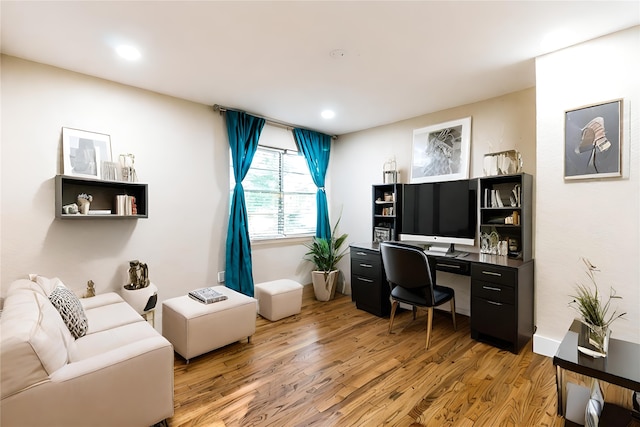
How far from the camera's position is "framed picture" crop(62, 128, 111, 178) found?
2496 mm

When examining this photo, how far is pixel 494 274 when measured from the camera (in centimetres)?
260

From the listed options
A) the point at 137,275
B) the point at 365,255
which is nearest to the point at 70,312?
the point at 137,275

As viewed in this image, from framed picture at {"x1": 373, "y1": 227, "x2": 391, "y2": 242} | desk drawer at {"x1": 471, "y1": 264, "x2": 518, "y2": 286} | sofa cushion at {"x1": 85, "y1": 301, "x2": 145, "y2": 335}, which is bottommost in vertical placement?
sofa cushion at {"x1": 85, "y1": 301, "x2": 145, "y2": 335}

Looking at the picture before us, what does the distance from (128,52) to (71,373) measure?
221cm

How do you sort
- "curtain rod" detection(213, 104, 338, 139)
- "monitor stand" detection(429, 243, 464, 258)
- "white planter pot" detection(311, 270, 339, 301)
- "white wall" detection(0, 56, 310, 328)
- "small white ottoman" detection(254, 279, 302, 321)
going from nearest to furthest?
"white wall" detection(0, 56, 310, 328) → "monitor stand" detection(429, 243, 464, 258) → "small white ottoman" detection(254, 279, 302, 321) → "curtain rod" detection(213, 104, 338, 139) → "white planter pot" detection(311, 270, 339, 301)

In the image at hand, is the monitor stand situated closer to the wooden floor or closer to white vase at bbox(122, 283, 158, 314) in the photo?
the wooden floor

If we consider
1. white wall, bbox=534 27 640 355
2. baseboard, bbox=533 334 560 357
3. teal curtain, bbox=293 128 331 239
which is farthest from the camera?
teal curtain, bbox=293 128 331 239

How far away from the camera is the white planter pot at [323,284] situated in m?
4.10

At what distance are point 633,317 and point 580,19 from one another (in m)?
2.09

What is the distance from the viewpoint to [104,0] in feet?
5.55

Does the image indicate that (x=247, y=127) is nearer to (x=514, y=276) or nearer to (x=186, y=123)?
(x=186, y=123)

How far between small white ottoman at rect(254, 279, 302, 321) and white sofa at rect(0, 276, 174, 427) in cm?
150

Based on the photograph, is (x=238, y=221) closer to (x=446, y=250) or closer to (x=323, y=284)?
(x=323, y=284)

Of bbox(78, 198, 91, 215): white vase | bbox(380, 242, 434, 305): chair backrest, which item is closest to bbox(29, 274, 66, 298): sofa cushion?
bbox(78, 198, 91, 215): white vase
